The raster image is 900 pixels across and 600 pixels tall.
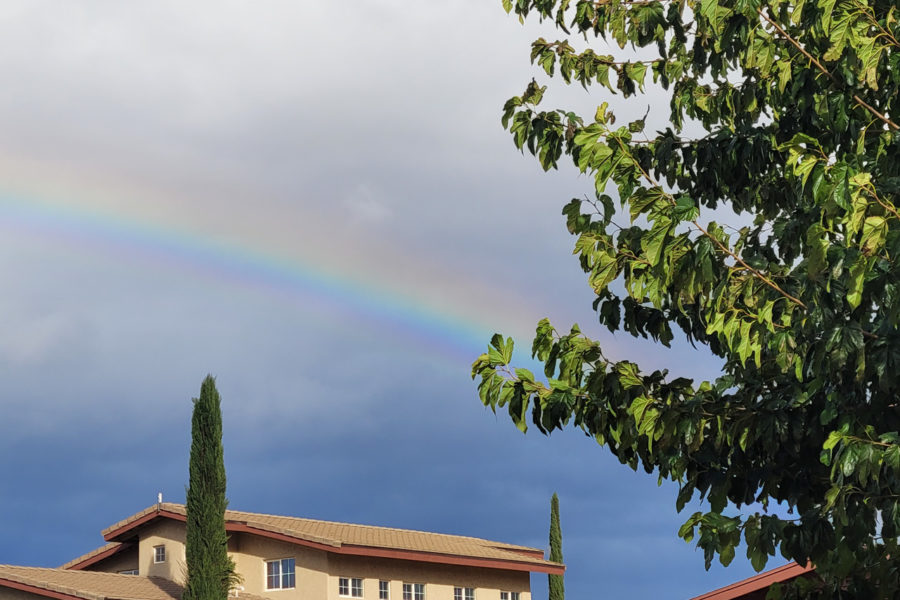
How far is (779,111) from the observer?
11.9 m

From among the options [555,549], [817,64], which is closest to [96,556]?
[555,549]

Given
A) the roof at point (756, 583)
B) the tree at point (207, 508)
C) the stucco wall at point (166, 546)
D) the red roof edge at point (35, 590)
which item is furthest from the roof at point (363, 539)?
the roof at point (756, 583)

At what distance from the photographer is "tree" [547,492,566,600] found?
4659 centimetres

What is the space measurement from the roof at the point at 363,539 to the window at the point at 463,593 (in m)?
1.10

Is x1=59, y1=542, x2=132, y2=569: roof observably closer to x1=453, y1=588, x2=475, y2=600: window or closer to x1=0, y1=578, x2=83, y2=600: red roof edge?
x1=0, y1=578, x2=83, y2=600: red roof edge

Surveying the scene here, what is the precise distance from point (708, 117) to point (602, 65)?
1.52 m

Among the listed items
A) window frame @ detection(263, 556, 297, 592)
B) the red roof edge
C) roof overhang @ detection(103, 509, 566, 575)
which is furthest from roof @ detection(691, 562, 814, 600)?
the red roof edge

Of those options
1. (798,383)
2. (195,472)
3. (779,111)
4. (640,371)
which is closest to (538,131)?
(779,111)

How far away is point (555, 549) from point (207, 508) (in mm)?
18847

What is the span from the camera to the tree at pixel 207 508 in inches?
1325

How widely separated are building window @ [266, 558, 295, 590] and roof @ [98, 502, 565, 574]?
1152mm

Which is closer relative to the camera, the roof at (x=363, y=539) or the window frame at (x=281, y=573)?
the roof at (x=363, y=539)

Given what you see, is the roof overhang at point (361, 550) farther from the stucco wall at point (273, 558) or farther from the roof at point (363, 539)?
the stucco wall at point (273, 558)

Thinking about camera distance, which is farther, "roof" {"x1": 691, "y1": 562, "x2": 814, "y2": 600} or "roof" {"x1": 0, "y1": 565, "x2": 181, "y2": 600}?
"roof" {"x1": 0, "y1": 565, "x2": 181, "y2": 600}
